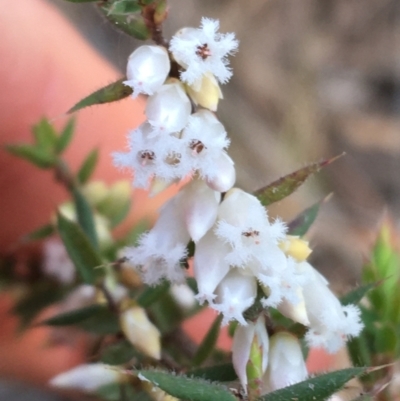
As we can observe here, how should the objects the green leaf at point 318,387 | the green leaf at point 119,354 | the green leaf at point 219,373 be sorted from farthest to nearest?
1. the green leaf at point 119,354
2. the green leaf at point 219,373
3. the green leaf at point 318,387

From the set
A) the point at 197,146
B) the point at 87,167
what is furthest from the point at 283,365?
the point at 87,167

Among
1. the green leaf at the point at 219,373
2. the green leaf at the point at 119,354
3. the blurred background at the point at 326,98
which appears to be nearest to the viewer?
the green leaf at the point at 219,373

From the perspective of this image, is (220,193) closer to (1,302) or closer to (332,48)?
(1,302)

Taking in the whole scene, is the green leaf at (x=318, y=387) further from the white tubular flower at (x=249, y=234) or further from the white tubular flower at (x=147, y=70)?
the white tubular flower at (x=147, y=70)

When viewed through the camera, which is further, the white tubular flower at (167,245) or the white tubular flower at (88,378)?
the white tubular flower at (88,378)

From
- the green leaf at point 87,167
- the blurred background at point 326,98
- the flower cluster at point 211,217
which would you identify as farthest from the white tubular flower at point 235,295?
the blurred background at point 326,98

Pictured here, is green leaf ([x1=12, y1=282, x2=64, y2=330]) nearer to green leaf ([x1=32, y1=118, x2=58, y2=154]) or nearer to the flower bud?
green leaf ([x1=32, y1=118, x2=58, y2=154])

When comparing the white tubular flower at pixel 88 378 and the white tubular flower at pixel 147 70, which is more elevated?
the white tubular flower at pixel 147 70
